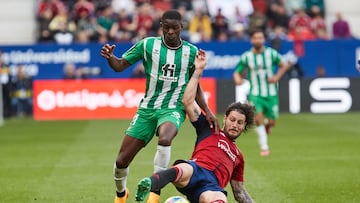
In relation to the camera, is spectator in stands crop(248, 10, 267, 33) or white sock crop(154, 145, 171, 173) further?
spectator in stands crop(248, 10, 267, 33)

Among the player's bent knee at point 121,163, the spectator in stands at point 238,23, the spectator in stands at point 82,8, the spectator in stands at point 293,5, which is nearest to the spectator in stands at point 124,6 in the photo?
the spectator in stands at point 82,8

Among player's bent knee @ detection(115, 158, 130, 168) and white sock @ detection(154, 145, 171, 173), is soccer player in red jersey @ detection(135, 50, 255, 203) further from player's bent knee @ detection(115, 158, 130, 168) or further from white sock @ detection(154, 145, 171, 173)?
player's bent knee @ detection(115, 158, 130, 168)

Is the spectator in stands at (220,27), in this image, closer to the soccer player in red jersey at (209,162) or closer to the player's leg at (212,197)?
the soccer player in red jersey at (209,162)

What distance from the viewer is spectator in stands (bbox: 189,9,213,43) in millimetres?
31814

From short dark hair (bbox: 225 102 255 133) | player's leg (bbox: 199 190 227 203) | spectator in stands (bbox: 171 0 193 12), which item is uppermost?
spectator in stands (bbox: 171 0 193 12)

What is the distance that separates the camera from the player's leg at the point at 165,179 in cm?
830

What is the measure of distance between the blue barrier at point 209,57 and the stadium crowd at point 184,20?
532 mm

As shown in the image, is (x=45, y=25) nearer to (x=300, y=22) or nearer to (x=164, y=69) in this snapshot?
(x=300, y=22)

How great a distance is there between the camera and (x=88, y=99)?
27.5 meters

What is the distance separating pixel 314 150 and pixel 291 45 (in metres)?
14.0

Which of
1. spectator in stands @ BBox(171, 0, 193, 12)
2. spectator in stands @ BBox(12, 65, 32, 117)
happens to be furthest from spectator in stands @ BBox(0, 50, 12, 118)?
spectator in stands @ BBox(171, 0, 193, 12)

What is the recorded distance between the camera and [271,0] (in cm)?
3378

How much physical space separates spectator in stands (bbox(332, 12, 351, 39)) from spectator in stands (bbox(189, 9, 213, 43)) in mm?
4456

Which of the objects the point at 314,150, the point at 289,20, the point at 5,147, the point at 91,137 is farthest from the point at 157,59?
the point at 289,20
